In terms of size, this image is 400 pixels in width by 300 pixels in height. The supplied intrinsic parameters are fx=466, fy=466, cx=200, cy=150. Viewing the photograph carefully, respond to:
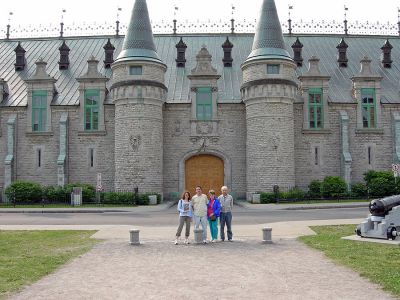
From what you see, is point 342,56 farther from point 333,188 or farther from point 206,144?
point 206,144

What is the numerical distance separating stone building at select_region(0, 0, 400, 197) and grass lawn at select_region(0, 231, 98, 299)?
15.4 metres

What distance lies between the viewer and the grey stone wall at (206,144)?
32.5 metres

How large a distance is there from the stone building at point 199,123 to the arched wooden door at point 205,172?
8cm

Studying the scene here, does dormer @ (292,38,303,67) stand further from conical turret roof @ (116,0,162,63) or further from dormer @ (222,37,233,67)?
conical turret roof @ (116,0,162,63)

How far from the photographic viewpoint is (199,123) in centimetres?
3250

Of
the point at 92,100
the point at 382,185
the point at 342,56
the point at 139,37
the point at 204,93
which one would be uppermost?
the point at 342,56

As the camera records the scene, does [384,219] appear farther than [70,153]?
No

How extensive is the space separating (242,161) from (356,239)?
19.7m

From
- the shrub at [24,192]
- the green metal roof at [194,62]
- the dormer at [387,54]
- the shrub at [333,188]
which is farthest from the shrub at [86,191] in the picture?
the dormer at [387,54]

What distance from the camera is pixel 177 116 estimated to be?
32.8 m

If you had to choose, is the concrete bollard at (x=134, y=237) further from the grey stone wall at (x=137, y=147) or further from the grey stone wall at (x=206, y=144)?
the grey stone wall at (x=206, y=144)

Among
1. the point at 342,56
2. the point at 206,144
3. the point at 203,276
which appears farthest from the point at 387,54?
the point at 203,276

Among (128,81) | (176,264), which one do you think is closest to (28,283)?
(176,264)

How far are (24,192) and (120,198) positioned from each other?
6.35 meters
